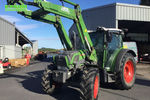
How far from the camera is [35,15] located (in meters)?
5.39

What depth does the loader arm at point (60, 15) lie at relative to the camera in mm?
4825

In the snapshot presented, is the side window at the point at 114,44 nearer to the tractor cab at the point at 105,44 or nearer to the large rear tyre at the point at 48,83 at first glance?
the tractor cab at the point at 105,44

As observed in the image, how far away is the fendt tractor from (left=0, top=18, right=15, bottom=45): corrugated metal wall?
1532 centimetres

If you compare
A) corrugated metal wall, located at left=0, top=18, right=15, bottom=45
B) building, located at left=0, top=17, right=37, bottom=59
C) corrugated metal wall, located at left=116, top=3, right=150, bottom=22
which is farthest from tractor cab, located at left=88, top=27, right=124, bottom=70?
corrugated metal wall, located at left=0, top=18, right=15, bottom=45

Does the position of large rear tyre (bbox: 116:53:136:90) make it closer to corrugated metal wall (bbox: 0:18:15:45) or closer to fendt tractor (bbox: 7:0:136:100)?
fendt tractor (bbox: 7:0:136:100)

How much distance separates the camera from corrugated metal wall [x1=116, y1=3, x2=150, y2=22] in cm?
1498

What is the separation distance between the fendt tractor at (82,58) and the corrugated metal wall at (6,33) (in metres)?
15.3

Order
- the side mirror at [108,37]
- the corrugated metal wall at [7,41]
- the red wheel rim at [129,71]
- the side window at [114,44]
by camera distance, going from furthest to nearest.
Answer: the corrugated metal wall at [7,41] < the red wheel rim at [129,71] < the side window at [114,44] < the side mirror at [108,37]

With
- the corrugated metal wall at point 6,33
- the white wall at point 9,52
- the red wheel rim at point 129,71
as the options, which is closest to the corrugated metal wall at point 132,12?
the red wheel rim at point 129,71

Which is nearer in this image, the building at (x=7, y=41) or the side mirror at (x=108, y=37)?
the side mirror at (x=108, y=37)

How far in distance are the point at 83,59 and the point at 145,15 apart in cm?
1263

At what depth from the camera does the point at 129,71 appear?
7.12 metres

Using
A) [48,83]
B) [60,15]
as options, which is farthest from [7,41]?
[60,15]

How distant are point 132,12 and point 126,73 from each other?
33.2ft
